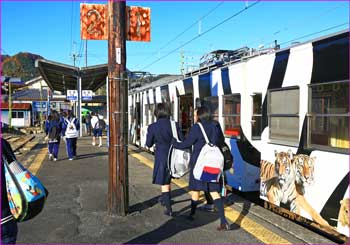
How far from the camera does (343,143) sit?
4.64m

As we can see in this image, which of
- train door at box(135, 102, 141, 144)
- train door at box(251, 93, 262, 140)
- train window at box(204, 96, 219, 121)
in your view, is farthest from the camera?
train door at box(135, 102, 141, 144)

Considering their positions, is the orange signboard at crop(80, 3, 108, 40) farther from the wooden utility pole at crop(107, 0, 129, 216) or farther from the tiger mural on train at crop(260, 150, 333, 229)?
the tiger mural on train at crop(260, 150, 333, 229)

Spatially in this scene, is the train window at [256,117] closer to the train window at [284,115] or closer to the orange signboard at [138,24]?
the train window at [284,115]

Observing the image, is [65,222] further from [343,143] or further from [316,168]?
[343,143]

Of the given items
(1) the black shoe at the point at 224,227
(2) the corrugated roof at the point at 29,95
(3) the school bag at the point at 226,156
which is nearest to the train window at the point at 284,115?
(3) the school bag at the point at 226,156

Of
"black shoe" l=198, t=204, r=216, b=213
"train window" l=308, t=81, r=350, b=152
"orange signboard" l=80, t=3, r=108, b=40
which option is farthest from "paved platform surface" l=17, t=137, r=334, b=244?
"orange signboard" l=80, t=3, r=108, b=40

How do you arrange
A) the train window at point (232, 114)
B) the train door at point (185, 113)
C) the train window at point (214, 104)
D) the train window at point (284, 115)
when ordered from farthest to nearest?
the train door at point (185, 113), the train window at point (214, 104), the train window at point (232, 114), the train window at point (284, 115)

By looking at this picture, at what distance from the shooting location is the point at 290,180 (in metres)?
5.39

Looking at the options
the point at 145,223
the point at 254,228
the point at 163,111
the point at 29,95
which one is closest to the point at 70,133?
the point at 163,111

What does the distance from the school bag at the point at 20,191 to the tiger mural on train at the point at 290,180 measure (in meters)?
3.39

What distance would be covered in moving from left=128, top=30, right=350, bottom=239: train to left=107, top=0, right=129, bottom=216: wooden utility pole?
180 cm

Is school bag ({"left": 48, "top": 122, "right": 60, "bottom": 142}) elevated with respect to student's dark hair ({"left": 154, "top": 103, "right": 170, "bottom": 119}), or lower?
lower

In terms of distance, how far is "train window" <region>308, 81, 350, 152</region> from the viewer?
4.55 metres

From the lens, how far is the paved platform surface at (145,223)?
15.5ft
